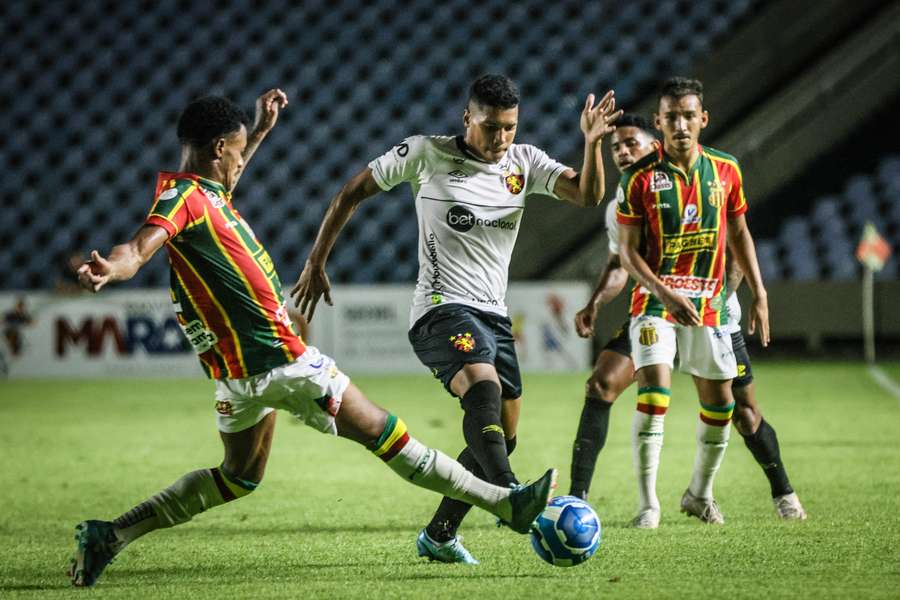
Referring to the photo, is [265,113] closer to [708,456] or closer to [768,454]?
[708,456]

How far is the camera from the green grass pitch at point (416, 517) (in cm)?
448

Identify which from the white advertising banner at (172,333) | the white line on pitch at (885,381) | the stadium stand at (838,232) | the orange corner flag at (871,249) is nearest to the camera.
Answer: the white line on pitch at (885,381)

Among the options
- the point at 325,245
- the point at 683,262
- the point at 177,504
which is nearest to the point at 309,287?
the point at 325,245

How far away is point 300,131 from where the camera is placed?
2114 cm

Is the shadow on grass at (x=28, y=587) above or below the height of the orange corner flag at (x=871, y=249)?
above

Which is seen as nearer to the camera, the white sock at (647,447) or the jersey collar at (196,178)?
the jersey collar at (196,178)

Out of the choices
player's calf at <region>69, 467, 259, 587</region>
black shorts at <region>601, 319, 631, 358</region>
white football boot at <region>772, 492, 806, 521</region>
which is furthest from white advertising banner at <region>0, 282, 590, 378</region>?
player's calf at <region>69, 467, 259, 587</region>

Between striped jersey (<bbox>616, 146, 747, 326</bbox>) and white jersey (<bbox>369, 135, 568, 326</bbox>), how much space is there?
1.97ft

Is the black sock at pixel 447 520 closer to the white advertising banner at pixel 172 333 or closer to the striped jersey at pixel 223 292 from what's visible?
the striped jersey at pixel 223 292

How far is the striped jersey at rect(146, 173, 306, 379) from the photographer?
4.36m

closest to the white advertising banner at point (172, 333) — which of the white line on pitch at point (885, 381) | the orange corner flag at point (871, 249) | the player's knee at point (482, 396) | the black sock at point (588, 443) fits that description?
the orange corner flag at point (871, 249)

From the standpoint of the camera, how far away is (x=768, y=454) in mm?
6133

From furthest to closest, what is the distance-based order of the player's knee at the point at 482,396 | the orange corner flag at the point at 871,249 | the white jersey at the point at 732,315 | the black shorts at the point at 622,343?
the orange corner flag at the point at 871,249
the black shorts at the point at 622,343
the white jersey at the point at 732,315
the player's knee at the point at 482,396

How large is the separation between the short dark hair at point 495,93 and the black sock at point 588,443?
1785 mm
